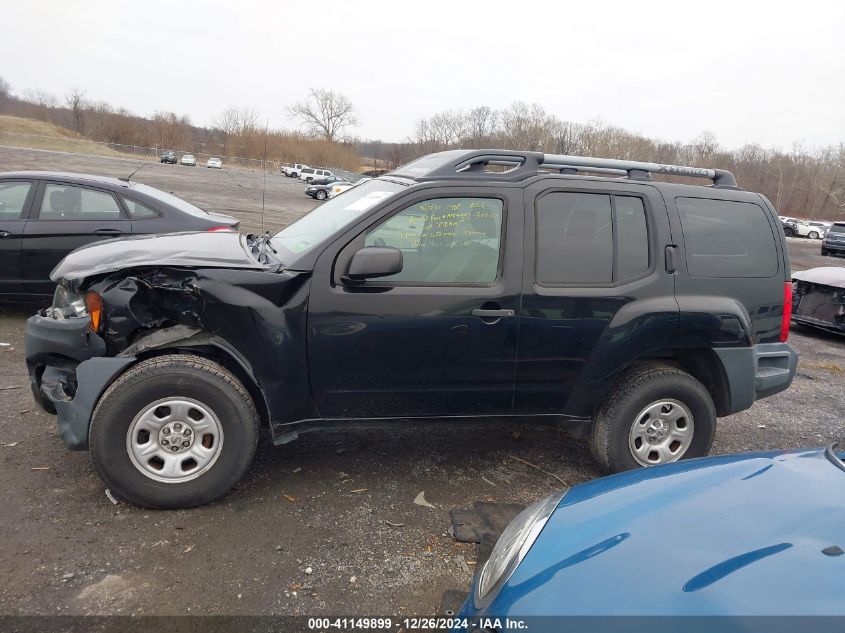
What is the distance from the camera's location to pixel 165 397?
3.24 m

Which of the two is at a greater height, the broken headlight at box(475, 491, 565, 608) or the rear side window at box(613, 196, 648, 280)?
the rear side window at box(613, 196, 648, 280)

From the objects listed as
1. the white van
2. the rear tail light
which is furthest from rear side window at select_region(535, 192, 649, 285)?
the white van

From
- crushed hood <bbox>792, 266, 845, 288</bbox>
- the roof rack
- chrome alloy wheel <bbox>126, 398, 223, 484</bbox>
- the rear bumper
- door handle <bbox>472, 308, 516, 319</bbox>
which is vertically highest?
the roof rack

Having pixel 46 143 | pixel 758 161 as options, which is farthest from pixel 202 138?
pixel 758 161

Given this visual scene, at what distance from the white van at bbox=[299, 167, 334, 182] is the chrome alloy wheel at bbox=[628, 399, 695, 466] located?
4749 cm

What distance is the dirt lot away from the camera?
105 inches

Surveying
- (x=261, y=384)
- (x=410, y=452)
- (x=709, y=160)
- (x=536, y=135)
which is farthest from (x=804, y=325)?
(x=709, y=160)

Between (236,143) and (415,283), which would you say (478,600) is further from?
(236,143)

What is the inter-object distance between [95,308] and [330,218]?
1478 millimetres

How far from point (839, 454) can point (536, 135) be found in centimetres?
5284

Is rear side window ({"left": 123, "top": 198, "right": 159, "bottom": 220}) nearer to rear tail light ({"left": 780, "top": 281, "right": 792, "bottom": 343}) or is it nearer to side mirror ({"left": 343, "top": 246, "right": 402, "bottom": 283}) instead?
side mirror ({"left": 343, "top": 246, "right": 402, "bottom": 283})

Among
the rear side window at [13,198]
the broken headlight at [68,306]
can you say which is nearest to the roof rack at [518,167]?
the broken headlight at [68,306]

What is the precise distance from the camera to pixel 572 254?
3.76 metres

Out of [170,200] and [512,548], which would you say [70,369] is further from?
[170,200]
